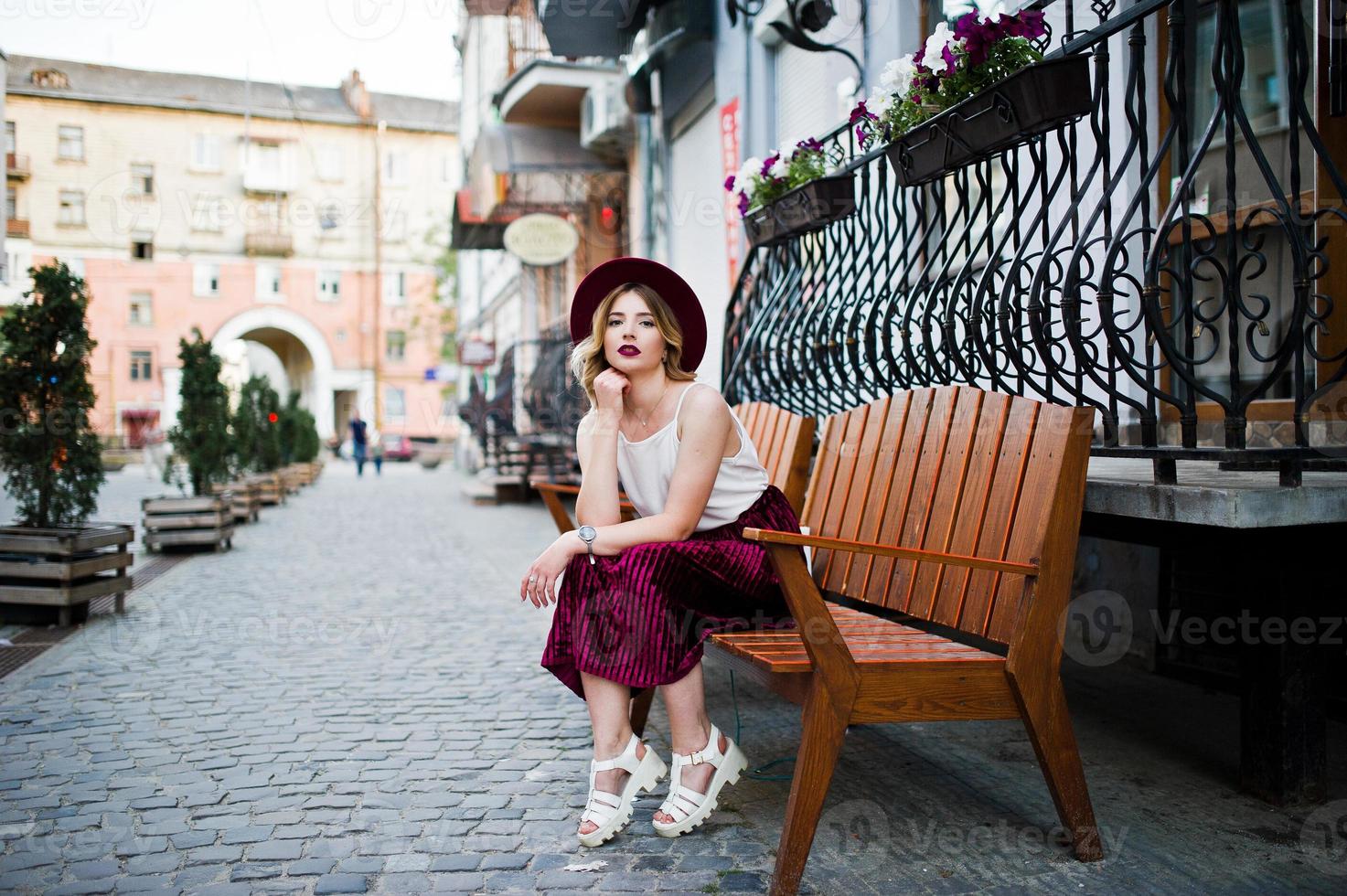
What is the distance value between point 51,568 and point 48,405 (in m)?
1.13

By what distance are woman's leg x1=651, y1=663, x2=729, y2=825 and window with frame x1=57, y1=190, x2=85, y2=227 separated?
174 feet

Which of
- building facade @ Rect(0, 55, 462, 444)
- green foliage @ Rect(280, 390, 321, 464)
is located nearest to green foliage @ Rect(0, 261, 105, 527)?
green foliage @ Rect(280, 390, 321, 464)

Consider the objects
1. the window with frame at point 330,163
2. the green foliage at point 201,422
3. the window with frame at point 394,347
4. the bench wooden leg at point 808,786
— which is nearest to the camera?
the bench wooden leg at point 808,786

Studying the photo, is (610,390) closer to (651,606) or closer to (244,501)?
(651,606)

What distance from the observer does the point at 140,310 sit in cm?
4969

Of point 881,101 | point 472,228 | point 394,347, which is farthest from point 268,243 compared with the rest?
point 881,101

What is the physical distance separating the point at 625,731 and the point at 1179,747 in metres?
2.06

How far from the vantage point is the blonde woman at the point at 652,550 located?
10.0ft

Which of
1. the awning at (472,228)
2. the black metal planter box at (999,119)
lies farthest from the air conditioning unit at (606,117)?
the black metal planter box at (999,119)

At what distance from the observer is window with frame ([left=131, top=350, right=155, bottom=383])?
49.6m

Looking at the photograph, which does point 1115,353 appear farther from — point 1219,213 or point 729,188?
point 729,188

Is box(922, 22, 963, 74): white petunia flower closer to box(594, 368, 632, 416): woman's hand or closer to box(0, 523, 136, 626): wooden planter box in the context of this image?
box(594, 368, 632, 416): woman's hand

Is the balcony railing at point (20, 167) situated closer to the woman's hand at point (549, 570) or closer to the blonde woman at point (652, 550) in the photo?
the blonde woman at point (652, 550)

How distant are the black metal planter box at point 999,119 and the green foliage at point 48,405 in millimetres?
5528
